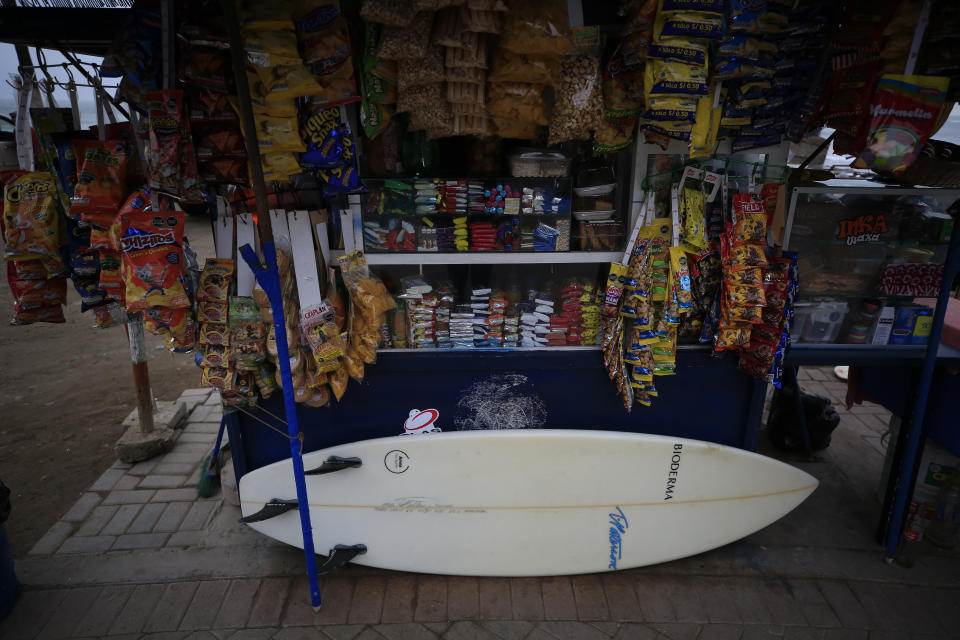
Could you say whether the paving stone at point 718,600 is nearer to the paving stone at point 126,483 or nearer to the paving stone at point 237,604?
the paving stone at point 237,604

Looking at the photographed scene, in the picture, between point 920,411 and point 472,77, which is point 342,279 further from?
point 920,411

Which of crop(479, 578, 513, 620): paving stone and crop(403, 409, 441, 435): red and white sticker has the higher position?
crop(403, 409, 441, 435): red and white sticker

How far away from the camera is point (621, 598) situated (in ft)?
9.22

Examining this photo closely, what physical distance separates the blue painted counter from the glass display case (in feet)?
2.03

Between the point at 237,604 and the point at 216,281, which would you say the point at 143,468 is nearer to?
the point at 237,604

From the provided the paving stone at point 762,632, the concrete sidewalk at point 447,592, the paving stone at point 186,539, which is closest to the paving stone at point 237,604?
the concrete sidewalk at point 447,592

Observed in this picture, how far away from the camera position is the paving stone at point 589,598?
271cm

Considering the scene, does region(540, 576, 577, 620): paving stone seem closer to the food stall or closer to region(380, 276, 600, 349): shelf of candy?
the food stall

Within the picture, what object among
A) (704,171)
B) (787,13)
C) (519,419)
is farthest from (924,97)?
(519,419)

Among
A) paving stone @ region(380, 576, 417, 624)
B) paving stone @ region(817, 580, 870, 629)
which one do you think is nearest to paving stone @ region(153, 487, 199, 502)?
paving stone @ region(380, 576, 417, 624)

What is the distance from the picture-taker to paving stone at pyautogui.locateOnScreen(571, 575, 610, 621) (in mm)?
2711

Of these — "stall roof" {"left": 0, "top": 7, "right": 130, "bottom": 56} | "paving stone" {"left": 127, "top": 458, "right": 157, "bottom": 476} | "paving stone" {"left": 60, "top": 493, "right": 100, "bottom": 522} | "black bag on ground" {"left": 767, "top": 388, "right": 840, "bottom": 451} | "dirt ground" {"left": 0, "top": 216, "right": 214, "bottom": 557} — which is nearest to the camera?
"stall roof" {"left": 0, "top": 7, "right": 130, "bottom": 56}

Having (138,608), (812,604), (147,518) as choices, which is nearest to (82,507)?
(147,518)

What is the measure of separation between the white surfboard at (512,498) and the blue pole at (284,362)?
28 cm
